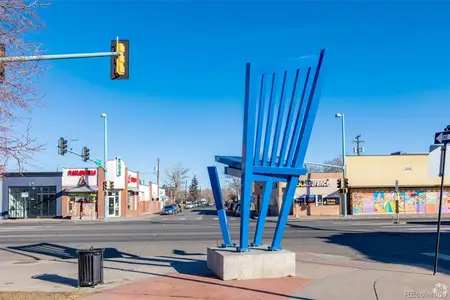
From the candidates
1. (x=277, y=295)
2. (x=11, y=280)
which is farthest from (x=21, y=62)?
(x=277, y=295)

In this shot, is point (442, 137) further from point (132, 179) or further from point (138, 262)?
point (132, 179)

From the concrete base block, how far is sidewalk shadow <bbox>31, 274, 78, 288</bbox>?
126 inches

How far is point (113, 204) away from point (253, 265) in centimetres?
4285

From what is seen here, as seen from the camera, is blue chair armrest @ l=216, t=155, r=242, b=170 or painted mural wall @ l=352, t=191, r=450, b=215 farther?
painted mural wall @ l=352, t=191, r=450, b=215

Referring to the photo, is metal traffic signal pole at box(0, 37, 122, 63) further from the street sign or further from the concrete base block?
the street sign

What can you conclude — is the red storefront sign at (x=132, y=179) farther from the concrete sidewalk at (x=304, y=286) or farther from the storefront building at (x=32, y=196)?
the concrete sidewalk at (x=304, y=286)

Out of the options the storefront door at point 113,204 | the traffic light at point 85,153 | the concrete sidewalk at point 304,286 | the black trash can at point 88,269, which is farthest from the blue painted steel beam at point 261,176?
the storefront door at point 113,204

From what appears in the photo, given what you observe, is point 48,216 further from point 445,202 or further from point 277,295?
point 277,295

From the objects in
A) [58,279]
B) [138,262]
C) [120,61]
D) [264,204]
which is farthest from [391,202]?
[58,279]

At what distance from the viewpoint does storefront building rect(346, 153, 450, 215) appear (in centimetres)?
4656

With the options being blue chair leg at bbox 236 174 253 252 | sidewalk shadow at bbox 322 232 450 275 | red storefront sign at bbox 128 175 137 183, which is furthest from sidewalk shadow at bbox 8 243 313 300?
red storefront sign at bbox 128 175 137 183

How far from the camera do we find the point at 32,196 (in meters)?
49.0

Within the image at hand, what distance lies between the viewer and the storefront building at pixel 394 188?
46562mm

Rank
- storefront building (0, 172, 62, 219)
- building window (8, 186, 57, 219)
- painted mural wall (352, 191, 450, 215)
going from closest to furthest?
1. painted mural wall (352, 191, 450, 215)
2. storefront building (0, 172, 62, 219)
3. building window (8, 186, 57, 219)
